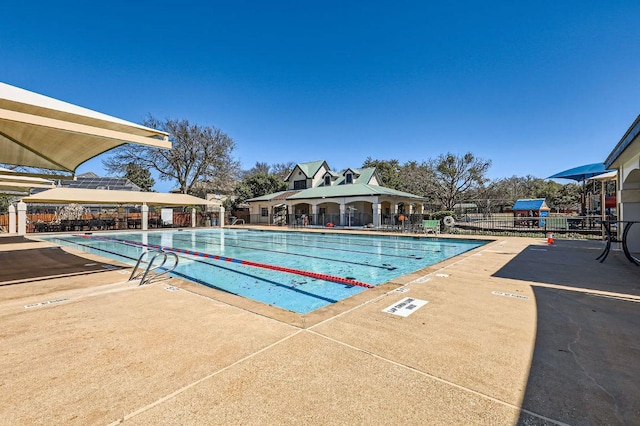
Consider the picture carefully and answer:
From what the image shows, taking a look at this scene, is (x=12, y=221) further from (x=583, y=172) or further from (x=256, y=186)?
(x=583, y=172)

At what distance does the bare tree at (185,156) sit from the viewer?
31578 mm

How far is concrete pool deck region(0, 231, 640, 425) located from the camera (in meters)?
1.91

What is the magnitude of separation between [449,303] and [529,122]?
27263 mm

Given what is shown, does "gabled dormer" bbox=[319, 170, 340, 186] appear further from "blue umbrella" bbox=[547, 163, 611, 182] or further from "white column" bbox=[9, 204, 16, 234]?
"white column" bbox=[9, 204, 16, 234]

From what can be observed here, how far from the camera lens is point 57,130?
499cm

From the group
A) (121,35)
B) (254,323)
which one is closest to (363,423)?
(254,323)

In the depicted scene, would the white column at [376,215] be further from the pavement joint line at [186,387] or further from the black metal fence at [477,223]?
the pavement joint line at [186,387]

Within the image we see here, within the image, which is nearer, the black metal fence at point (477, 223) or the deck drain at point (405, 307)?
the deck drain at point (405, 307)

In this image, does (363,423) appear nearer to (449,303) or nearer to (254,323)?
(254,323)

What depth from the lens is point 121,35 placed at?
1509 centimetres

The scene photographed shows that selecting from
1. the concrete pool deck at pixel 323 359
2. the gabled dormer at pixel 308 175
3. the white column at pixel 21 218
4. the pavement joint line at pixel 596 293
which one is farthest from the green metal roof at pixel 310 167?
the concrete pool deck at pixel 323 359

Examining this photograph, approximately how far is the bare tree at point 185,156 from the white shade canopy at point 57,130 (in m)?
24.9

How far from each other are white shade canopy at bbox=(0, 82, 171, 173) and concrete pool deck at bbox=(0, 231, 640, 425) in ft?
9.30

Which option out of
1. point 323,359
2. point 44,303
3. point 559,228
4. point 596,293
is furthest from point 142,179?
point 596,293
